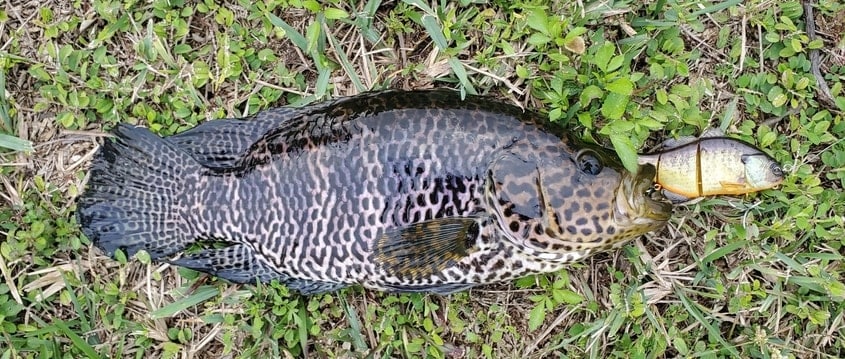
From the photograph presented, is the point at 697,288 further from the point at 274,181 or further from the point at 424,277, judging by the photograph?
the point at 274,181

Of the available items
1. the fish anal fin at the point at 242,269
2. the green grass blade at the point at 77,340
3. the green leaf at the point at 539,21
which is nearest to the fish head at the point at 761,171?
the green leaf at the point at 539,21

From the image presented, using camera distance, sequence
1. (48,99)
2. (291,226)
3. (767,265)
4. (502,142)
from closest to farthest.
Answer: (502,142) → (291,226) → (767,265) → (48,99)

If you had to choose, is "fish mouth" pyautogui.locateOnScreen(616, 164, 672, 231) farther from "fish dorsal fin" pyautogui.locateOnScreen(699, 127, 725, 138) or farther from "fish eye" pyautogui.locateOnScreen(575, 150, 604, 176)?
"fish dorsal fin" pyautogui.locateOnScreen(699, 127, 725, 138)

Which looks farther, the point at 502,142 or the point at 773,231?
the point at 773,231

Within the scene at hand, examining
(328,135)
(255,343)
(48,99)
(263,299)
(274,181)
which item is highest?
(48,99)

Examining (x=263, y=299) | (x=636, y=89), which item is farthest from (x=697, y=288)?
(x=263, y=299)


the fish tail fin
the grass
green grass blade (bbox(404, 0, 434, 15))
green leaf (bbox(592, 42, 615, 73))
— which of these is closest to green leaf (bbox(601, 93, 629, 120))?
the grass
